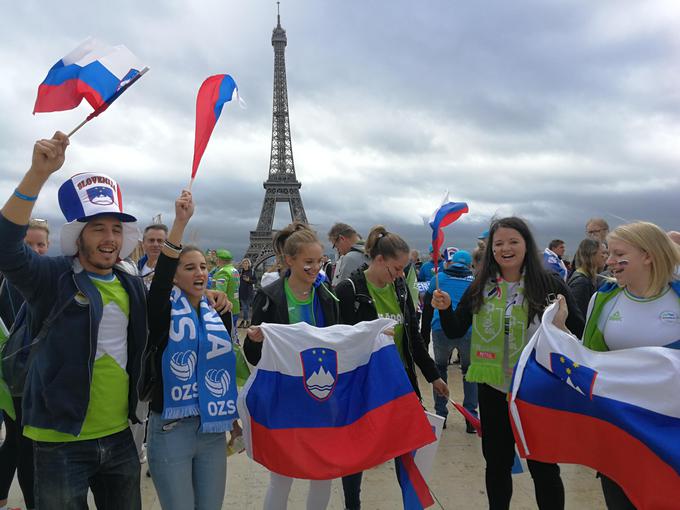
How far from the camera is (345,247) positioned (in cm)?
674

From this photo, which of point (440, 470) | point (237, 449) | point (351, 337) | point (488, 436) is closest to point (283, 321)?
point (351, 337)

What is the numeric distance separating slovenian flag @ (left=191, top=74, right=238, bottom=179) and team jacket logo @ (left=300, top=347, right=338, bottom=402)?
4.53ft

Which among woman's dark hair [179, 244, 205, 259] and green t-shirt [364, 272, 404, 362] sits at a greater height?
woman's dark hair [179, 244, 205, 259]

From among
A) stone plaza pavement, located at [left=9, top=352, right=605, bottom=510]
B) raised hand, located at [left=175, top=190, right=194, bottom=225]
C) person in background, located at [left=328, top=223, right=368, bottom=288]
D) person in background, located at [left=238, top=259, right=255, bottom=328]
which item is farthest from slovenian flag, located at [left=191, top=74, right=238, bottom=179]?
person in background, located at [left=238, top=259, right=255, bottom=328]

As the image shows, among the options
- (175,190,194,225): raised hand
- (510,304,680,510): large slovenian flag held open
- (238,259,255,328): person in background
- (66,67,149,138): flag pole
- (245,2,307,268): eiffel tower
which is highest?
(245,2,307,268): eiffel tower

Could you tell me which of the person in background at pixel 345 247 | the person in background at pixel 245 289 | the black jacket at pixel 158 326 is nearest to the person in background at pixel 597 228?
the person in background at pixel 345 247

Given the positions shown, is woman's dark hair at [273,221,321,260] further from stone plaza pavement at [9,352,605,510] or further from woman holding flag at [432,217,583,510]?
stone plaza pavement at [9,352,605,510]

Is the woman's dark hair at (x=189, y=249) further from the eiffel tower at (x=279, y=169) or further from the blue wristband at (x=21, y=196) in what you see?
the eiffel tower at (x=279, y=169)

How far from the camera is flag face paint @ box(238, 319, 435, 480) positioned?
2869 mm

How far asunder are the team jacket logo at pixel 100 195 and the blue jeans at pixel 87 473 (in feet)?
3.83

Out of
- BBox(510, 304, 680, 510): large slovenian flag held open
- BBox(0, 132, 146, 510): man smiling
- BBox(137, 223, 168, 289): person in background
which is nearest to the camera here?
BBox(0, 132, 146, 510): man smiling

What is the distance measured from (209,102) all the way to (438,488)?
3553 mm

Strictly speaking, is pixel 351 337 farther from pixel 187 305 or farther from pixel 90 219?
pixel 90 219

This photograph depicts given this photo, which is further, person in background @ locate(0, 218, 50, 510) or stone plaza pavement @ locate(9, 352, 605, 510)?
stone plaza pavement @ locate(9, 352, 605, 510)
